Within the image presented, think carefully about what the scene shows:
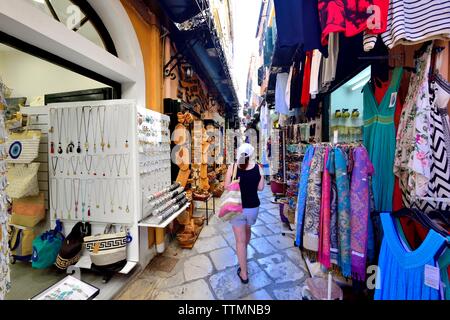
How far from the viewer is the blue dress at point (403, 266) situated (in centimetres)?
104

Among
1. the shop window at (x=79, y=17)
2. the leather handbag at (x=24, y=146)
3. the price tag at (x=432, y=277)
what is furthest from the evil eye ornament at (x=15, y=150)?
the price tag at (x=432, y=277)

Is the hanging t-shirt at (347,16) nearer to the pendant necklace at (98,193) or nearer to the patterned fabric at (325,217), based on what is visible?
the patterned fabric at (325,217)

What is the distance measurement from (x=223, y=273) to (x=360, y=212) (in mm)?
1961

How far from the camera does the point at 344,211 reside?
1654 mm

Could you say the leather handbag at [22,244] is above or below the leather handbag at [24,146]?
below

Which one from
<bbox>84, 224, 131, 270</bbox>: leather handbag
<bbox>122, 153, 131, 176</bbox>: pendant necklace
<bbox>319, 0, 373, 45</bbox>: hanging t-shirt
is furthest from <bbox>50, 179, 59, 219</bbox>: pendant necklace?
<bbox>319, 0, 373, 45</bbox>: hanging t-shirt

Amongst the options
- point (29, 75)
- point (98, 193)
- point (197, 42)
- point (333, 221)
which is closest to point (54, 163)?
point (98, 193)

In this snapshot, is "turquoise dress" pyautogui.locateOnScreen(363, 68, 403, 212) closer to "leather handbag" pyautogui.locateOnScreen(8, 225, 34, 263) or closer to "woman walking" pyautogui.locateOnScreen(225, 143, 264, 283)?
"woman walking" pyautogui.locateOnScreen(225, 143, 264, 283)

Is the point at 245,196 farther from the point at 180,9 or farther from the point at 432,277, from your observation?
the point at 180,9

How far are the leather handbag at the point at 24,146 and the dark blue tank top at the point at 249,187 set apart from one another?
2.76 meters

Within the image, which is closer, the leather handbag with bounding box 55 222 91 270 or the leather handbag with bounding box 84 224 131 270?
the leather handbag with bounding box 84 224 131 270

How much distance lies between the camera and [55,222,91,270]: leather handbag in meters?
2.42

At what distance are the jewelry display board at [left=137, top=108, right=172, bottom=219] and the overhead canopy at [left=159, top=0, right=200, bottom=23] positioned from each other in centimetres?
143
